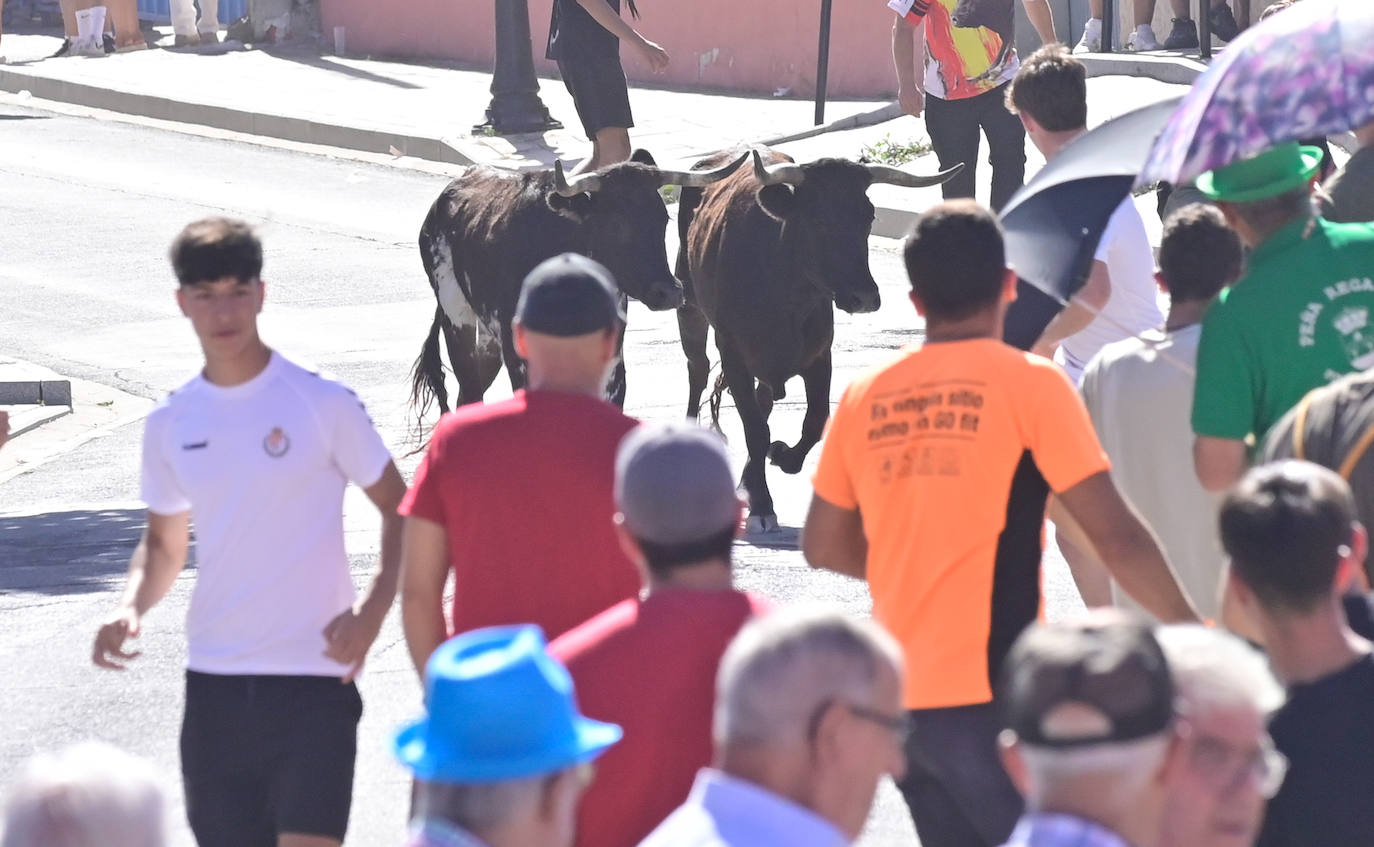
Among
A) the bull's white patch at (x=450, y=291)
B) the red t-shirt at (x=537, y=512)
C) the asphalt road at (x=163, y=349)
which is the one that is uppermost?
the red t-shirt at (x=537, y=512)

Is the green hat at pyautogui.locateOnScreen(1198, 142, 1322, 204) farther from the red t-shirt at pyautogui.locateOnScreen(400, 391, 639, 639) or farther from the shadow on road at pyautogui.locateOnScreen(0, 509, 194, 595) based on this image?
the shadow on road at pyautogui.locateOnScreen(0, 509, 194, 595)

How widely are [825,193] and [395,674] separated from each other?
384 cm

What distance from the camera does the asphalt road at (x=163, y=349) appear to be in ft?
26.5

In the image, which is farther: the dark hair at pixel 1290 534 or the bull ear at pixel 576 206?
the bull ear at pixel 576 206

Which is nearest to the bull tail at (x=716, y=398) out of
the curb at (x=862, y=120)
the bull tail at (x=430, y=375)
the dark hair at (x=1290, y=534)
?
the bull tail at (x=430, y=375)

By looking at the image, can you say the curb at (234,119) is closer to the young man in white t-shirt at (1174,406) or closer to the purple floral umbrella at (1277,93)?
the young man in white t-shirt at (1174,406)

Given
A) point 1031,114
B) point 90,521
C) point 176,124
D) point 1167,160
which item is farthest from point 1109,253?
point 176,124

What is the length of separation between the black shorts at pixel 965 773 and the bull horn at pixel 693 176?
699 centimetres

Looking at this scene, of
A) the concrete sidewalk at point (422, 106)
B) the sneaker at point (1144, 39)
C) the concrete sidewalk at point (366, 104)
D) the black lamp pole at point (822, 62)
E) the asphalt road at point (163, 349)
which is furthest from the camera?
the concrete sidewalk at point (366, 104)

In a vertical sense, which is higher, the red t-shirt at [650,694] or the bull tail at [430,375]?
the red t-shirt at [650,694]

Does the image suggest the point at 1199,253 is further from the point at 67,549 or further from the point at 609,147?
the point at 609,147

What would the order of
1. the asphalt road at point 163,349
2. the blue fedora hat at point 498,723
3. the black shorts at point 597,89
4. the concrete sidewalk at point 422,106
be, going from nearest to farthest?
1. the blue fedora hat at point 498,723
2. the asphalt road at point 163,349
3. the black shorts at point 597,89
4. the concrete sidewalk at point 422,106

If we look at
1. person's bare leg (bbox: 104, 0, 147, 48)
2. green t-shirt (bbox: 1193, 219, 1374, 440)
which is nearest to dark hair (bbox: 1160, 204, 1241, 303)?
green t-shirt (bbox: 1193, 219, 1374, 440)

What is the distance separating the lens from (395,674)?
830 cm
